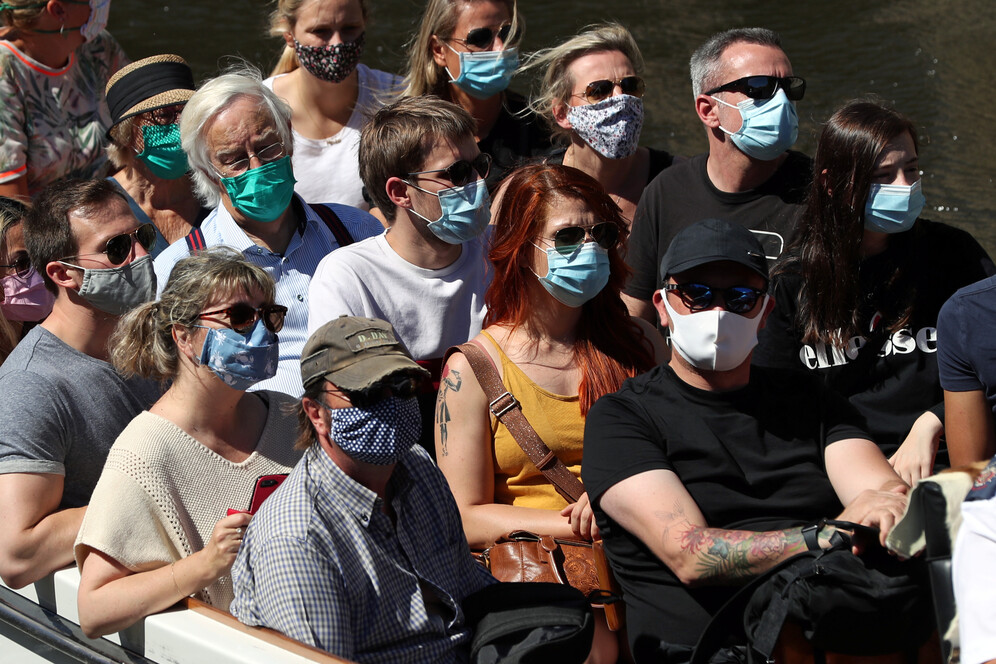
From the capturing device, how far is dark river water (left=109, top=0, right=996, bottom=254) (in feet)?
31.6

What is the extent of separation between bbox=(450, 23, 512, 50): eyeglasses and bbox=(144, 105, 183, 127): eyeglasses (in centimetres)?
112

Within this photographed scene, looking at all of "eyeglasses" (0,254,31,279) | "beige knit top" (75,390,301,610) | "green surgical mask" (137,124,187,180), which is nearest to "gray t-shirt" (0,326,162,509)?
"beige knit top" (75,390,301,610)

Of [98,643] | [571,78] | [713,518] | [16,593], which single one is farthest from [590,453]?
[571,78]

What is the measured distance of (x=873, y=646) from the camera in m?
2.40

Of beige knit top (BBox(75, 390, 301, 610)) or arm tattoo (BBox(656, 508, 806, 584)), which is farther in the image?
beige knit top (BBox(75, 390, 301, 610))

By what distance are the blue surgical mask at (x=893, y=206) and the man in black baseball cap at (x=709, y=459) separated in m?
0.73

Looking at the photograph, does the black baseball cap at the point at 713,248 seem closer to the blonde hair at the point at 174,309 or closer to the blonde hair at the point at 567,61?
the blonde hair at the point at 174,309

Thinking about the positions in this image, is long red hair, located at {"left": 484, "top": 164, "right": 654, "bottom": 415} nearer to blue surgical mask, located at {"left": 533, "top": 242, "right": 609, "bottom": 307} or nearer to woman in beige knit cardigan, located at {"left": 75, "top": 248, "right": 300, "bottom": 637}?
blue surgical mask, located at {"left": 533, "top": 242, "right": 609, "bottom": 307}

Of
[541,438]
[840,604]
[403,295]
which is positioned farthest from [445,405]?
[840,604]

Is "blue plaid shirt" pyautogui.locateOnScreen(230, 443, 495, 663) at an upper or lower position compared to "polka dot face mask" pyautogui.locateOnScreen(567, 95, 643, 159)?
lower

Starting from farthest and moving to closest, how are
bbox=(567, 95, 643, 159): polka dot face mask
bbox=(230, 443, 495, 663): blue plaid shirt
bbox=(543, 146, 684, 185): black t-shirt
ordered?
bbox=(543, 146, 684, 185): black t-shirt → bbox=(567, 95, 643, 159): polka dot face mask → bbox=(230, 443, 495, 663): blue plaid shirt

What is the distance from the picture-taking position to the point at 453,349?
3.13m

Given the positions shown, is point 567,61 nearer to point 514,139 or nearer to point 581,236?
point 514,139

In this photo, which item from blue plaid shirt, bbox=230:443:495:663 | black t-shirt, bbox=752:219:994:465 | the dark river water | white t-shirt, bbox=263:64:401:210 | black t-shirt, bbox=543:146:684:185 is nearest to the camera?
blue plaid shirt, bbox=230:443:495:663
